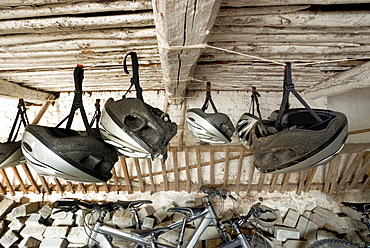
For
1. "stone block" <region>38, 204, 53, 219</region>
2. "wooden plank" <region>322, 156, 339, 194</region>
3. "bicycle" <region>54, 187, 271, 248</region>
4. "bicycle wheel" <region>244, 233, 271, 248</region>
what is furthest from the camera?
"stone block" <region>38, 204, 53, 219</region>

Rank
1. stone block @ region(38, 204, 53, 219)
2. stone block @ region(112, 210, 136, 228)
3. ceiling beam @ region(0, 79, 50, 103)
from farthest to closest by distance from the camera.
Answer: stone block @ region(38, 204, 53, 219), stone block @ region(112, 210, 136, 228), ceiling beam @ region(0, 79, 50, 103)

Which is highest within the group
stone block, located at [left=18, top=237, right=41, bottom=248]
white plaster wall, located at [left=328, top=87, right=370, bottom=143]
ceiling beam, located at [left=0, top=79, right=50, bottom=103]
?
ceiling beam, located at [left=0, top=79, right=50, bottom=103]

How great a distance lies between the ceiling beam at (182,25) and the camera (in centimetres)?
63

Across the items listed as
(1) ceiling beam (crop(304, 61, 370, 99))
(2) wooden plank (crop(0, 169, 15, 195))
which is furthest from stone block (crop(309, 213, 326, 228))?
(2) wooden plank (crop(0, 169, 15, 195))

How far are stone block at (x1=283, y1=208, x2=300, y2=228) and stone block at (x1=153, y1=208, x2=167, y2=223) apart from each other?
1638mm

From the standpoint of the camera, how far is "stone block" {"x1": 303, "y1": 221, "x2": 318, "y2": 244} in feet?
8.32

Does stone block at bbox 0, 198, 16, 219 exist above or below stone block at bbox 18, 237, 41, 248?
above

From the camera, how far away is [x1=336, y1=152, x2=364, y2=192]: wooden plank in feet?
7.64

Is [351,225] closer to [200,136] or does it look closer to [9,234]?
[200,136]

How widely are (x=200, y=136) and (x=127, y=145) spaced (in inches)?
34.9

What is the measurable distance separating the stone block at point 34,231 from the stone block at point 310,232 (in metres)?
3.48

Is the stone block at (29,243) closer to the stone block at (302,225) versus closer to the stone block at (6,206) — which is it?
the stone block at (6,206)

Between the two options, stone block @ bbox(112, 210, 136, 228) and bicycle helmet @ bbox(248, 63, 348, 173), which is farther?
stone block @ bbox(112, 210, 136, 228)

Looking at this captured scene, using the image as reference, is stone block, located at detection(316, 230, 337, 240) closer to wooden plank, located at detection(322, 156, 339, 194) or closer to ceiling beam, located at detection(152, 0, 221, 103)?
wooden plank, located at detection(322, 156, 339, 194)
